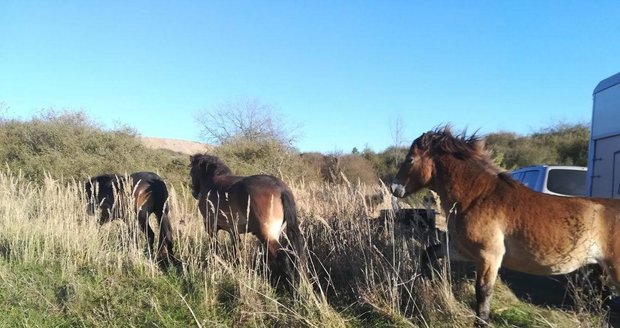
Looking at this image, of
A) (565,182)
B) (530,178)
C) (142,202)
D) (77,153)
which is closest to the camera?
(142,202)

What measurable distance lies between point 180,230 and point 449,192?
14.5ft

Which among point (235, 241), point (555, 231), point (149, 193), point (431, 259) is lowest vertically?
point (235, 241)

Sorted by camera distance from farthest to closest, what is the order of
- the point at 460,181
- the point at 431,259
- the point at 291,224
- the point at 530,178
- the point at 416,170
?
1. the point at 530,178
2. the point at 291,224
3. the point at 431,259
4. the point at 416,170
5. the point at 460,181

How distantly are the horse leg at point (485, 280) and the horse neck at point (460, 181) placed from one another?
19.8 inches

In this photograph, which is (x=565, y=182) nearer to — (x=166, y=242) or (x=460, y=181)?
(x=460, y=181)

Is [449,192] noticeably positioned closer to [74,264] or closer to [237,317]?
[237,317]

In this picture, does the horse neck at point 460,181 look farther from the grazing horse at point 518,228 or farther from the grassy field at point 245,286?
the grassy field at point 245,286

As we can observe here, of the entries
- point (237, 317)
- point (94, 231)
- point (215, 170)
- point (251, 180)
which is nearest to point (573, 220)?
point (237, 317)

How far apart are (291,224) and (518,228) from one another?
103 inches

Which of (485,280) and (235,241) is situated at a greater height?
(485,280)

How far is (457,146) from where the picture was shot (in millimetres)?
4566

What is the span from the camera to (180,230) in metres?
7.34

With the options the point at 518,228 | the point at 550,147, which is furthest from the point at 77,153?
the point at 550,147

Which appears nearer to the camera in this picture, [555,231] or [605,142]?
[555,231]
